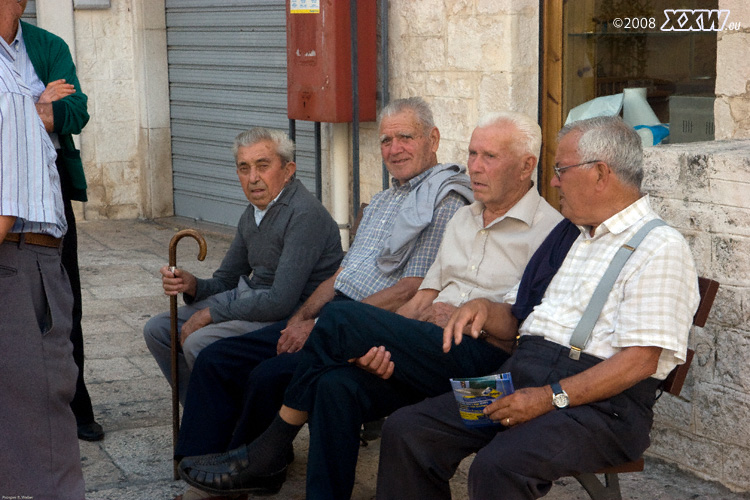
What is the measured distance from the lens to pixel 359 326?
3252mm

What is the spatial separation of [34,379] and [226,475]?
87 centimetres

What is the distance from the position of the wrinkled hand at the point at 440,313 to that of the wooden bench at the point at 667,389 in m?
0.75

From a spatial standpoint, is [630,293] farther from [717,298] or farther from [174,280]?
[174,280]

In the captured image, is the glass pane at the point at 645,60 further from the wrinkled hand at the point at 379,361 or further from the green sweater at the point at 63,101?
the green sweater at the point at 63,101

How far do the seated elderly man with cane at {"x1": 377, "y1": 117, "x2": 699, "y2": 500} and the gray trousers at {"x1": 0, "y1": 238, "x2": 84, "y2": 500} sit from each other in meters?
0.98

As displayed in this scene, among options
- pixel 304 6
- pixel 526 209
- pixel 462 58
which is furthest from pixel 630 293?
pixel 304 6

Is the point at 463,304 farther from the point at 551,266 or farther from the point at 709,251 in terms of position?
the point at 709,251

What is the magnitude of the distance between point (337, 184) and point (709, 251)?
3944 mm

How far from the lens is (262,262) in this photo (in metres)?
4.18

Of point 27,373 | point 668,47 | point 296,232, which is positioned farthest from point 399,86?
point 27,373

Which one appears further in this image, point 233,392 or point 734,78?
point 734,78

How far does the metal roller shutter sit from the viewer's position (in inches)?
328

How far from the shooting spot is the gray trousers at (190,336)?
3973mm

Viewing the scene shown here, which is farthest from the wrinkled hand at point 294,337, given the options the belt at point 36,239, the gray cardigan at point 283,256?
the belt at point 36,239
